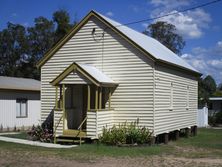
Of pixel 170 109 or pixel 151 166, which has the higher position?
pixel 170 109

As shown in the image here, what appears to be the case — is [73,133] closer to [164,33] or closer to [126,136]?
[126,136]

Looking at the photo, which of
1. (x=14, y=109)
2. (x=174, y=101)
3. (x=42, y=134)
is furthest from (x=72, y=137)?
(x=14, y=109)

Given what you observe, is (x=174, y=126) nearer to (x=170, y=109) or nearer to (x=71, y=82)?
(x=170, y=109)

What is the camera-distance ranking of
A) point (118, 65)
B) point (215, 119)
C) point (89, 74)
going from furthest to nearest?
1. point (215, 119)
2. point (118, 65)
3. point (89, 74)

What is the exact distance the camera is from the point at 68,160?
635 inches

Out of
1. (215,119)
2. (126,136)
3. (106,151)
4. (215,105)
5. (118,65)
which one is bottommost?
(106,151)

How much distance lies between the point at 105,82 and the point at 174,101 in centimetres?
612

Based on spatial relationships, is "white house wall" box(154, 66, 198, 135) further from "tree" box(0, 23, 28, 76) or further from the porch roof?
"tree" box(0, 23, 28, 76)

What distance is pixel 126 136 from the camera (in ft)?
70.2

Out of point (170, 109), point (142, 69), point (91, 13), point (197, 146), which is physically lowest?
point (197, 146)

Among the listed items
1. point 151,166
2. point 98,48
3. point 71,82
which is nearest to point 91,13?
point 98,48

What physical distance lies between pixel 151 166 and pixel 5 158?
5.65m

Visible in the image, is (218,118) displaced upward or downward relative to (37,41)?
downward

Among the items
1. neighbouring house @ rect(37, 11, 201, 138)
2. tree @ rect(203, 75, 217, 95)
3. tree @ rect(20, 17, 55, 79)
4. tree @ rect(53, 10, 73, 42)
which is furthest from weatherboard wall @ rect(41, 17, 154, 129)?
tree @ rect(203, 75, 217, 95)
